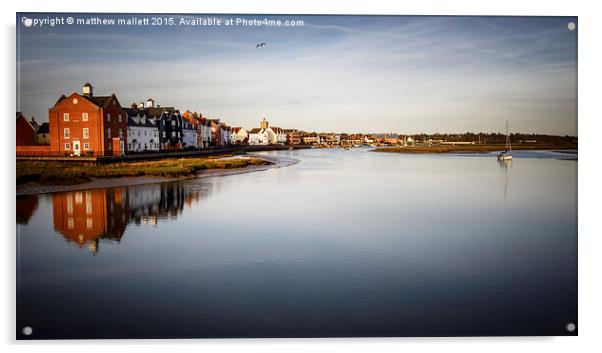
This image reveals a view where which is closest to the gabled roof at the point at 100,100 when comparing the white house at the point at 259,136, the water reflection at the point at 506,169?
the white house at the point at 259,136

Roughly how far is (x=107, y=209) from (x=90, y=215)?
75cm

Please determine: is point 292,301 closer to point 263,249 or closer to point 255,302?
point 255,302

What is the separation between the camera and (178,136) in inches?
470

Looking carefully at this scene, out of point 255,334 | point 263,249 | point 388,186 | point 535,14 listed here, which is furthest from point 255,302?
point 388,186

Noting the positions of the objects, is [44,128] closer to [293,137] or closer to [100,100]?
[100,100]

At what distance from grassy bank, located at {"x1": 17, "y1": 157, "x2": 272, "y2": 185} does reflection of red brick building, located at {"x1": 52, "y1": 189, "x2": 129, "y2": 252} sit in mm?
597

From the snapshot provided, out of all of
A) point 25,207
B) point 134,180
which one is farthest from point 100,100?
point 134,180

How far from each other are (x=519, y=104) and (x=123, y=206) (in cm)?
905

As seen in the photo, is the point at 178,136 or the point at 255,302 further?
the point at 178,136

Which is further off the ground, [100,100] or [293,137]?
[100,100]

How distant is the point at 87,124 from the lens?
29.1 ft

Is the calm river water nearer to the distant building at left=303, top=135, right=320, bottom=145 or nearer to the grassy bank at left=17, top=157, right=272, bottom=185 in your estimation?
the grassy bank at left=17, top=157, right=272, bottom=185

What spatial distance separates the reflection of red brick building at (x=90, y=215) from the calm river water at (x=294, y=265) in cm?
4

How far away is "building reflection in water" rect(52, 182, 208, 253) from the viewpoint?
8.35 meters
